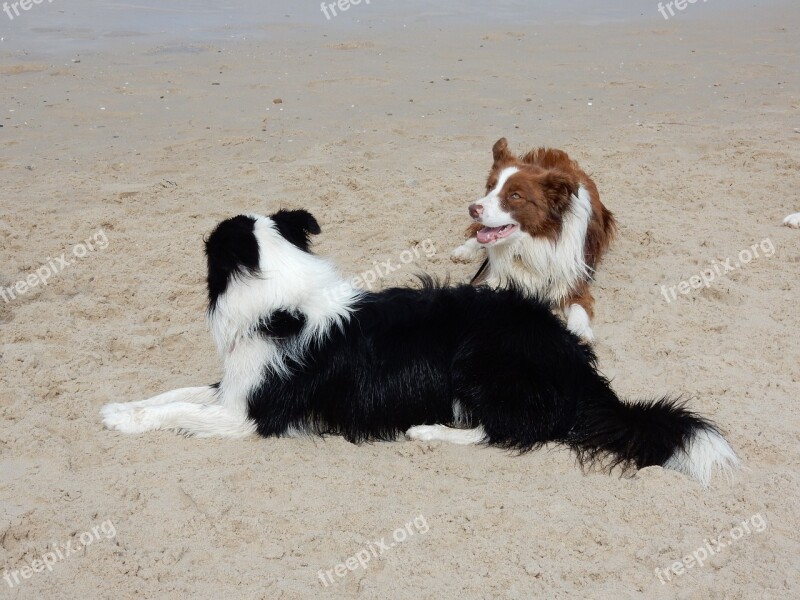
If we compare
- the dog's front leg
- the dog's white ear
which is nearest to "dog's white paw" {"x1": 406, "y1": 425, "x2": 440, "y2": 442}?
the dog's front leg

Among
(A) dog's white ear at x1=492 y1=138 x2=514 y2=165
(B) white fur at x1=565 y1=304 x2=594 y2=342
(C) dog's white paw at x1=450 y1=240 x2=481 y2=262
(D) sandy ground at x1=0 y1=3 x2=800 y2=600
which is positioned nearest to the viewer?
(D) sandy ground at x1=0 y1=3 x2=800 y2=600

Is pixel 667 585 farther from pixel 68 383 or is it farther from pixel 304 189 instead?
pixel 304 189

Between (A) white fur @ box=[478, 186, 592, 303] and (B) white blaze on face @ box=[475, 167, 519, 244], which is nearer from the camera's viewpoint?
(B) white blaze on face @ box=[475, 167, 519, 244]

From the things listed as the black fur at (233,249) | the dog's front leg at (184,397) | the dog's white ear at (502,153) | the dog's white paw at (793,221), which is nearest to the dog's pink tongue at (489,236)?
the dog's white ear at (502,153)

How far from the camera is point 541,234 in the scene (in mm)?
5102

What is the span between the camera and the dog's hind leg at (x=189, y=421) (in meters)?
3.89

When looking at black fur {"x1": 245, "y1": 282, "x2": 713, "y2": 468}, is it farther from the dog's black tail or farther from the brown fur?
the brown fur

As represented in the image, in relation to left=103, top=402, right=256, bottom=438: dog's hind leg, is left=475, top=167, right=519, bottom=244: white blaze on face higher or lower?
higher

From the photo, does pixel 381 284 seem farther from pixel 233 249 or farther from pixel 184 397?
pixel 233 249

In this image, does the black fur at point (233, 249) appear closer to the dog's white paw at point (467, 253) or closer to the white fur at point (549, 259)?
the white fur at point (549, 259)

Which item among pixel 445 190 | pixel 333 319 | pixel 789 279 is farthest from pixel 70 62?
pixel 789 279

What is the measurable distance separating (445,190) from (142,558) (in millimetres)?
4594

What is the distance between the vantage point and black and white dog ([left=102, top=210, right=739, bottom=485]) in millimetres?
3740

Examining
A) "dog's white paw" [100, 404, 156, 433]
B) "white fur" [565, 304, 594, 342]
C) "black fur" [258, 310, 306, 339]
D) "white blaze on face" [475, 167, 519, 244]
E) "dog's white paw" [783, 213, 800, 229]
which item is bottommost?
"white fur" [565, 304, 594, 342]
